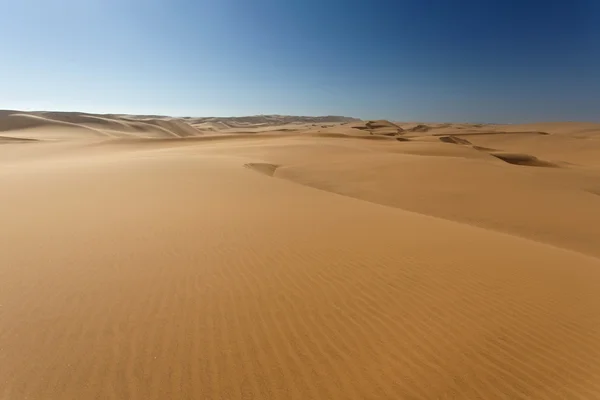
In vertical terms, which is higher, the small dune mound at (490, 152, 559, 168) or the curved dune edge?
the curved dune edge

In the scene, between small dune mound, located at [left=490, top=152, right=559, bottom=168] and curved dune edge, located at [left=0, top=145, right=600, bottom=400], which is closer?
curved dune edge, located at [left=0, top=145, right=600, bottom=400]

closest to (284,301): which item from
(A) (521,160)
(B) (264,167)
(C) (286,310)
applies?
(C) (286,310)

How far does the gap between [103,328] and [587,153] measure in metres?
45.2

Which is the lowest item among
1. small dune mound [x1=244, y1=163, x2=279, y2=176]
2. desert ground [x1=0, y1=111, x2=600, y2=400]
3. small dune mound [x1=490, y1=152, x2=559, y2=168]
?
small dune mound [x1=490, y1=152, x2=559, y2=168]

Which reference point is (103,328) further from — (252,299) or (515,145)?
(515,145)

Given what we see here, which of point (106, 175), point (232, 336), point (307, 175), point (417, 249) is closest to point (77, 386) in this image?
point (232, 336)

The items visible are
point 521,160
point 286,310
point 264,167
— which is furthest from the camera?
point 521,160

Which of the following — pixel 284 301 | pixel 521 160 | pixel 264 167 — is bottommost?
pixel 521 160

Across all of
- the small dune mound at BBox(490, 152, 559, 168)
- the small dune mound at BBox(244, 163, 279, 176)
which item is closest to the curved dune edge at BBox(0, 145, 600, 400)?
the small dune mound at BBox(244, 163, 279, 176)

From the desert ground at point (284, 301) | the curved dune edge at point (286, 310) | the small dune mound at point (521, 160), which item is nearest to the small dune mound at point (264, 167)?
the desert ground at point (284, 301)

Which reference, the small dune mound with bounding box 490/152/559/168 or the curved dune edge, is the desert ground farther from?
the small dune mound with bounding box 490/152/559/168

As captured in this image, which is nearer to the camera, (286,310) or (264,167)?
(286,310)

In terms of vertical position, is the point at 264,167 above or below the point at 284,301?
below

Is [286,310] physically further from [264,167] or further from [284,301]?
[264,167]
